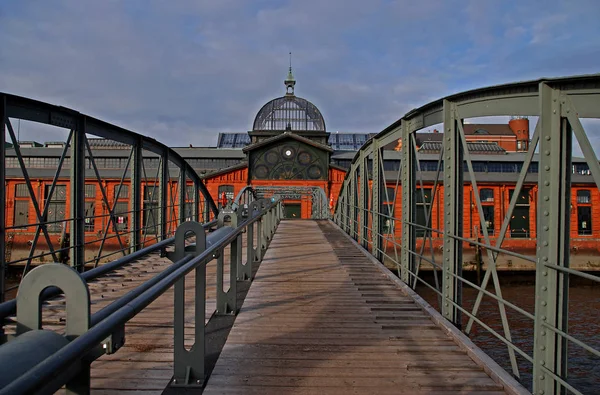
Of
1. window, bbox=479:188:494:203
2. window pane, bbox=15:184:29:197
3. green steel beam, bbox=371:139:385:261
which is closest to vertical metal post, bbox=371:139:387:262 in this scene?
green steel beam, bbox=371:139:385:261

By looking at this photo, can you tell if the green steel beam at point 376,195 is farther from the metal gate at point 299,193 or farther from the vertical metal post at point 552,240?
the metal gate at point 299,193

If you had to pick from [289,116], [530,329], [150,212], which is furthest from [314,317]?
[289,116]

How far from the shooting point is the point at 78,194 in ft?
23.0

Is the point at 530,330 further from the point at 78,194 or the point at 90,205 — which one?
the point at 90,205

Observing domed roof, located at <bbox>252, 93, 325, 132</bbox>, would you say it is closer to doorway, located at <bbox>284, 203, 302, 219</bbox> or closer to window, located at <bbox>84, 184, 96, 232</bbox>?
doorway, located at <bbox>284, 203, 302, 219</bbox>

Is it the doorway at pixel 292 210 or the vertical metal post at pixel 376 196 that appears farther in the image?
the doorway at pixel 292 210

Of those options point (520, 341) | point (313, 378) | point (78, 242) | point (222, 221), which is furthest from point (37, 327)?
point (520, 341)

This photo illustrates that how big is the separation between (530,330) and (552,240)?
15547mm

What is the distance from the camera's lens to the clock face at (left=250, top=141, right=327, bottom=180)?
33844 mm

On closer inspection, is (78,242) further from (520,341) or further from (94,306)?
(520,341)

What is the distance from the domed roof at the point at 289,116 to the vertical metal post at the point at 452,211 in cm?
3346

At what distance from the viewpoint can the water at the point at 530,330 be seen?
12.4 m

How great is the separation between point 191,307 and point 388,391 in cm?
277

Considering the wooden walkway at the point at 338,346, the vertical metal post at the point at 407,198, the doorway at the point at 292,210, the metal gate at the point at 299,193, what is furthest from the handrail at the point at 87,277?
the doorway at the point at 292,210
